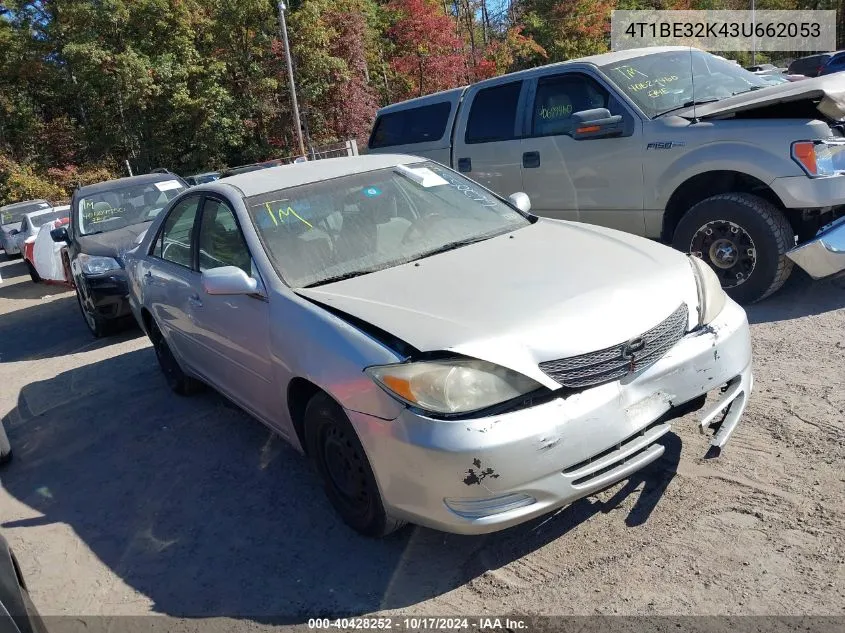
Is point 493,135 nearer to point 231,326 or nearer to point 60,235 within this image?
point 231,326

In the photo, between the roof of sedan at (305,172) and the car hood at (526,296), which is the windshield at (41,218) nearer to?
the roof of sedan at (305,172)

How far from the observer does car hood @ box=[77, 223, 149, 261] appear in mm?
7855

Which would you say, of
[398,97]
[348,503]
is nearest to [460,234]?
[348,503]

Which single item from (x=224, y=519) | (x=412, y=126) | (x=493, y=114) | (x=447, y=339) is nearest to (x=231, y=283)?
(x=224, y=519)

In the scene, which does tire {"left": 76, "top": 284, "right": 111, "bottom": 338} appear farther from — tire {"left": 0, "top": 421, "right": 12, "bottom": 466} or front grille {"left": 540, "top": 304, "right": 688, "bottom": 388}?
front grille {"left": 540, "top": 304, "right": 688, "bottom": 388}

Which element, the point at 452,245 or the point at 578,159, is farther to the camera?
the point at 578,159

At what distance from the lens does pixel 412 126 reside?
26.6ft

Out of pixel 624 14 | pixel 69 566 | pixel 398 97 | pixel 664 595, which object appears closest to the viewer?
pixel 664 595

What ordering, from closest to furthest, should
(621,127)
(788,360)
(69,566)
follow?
1. (69,566)
2. (788,360)
3. (621,127)

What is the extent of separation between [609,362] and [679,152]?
11.4 ft

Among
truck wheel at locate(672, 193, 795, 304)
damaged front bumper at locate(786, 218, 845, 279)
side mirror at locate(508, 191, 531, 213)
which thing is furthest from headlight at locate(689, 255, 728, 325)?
damaged front bumper at locate(786, 218, 845, 279)

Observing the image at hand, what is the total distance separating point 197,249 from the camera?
4504mm

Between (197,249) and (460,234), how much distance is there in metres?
1.72

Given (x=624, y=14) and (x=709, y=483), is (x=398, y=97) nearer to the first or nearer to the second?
(x=624, y=14)
